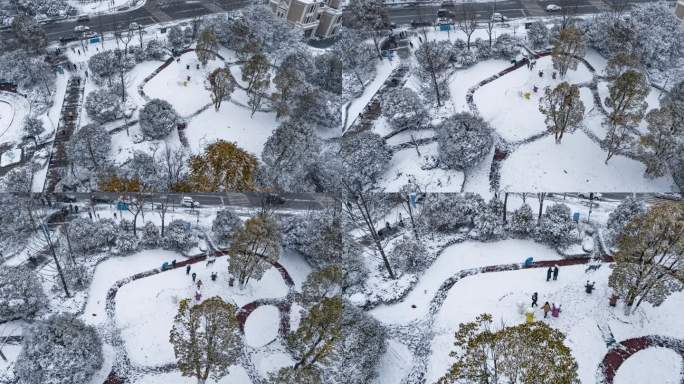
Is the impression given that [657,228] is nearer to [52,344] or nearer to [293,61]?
[52,344]

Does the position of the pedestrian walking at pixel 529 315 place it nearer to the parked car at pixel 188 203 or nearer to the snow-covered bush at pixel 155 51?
the parked car at pixel 188 203

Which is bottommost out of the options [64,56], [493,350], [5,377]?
[5,377]

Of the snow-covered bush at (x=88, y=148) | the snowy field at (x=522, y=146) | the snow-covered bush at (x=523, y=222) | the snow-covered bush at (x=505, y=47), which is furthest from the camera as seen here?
the snow-covered bush at (x=505, y=47)

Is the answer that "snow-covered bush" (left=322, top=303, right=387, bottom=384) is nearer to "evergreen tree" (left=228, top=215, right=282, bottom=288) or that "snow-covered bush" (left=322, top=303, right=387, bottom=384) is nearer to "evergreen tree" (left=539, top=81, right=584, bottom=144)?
"evergreen tree" (left=228, top=215, right=282, bottom=288)

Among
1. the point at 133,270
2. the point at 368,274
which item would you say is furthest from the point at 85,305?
the point at 368,274

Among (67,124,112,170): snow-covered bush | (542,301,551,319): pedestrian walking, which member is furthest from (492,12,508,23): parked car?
(67,124,112,170): snow-covered bush

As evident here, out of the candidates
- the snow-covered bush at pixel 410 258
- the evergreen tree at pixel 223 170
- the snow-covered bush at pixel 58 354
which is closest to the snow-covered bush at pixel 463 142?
the snow-covered bush at pixel 410 258

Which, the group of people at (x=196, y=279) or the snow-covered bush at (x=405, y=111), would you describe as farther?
the snow-covered bush at (x=405, y=111)
